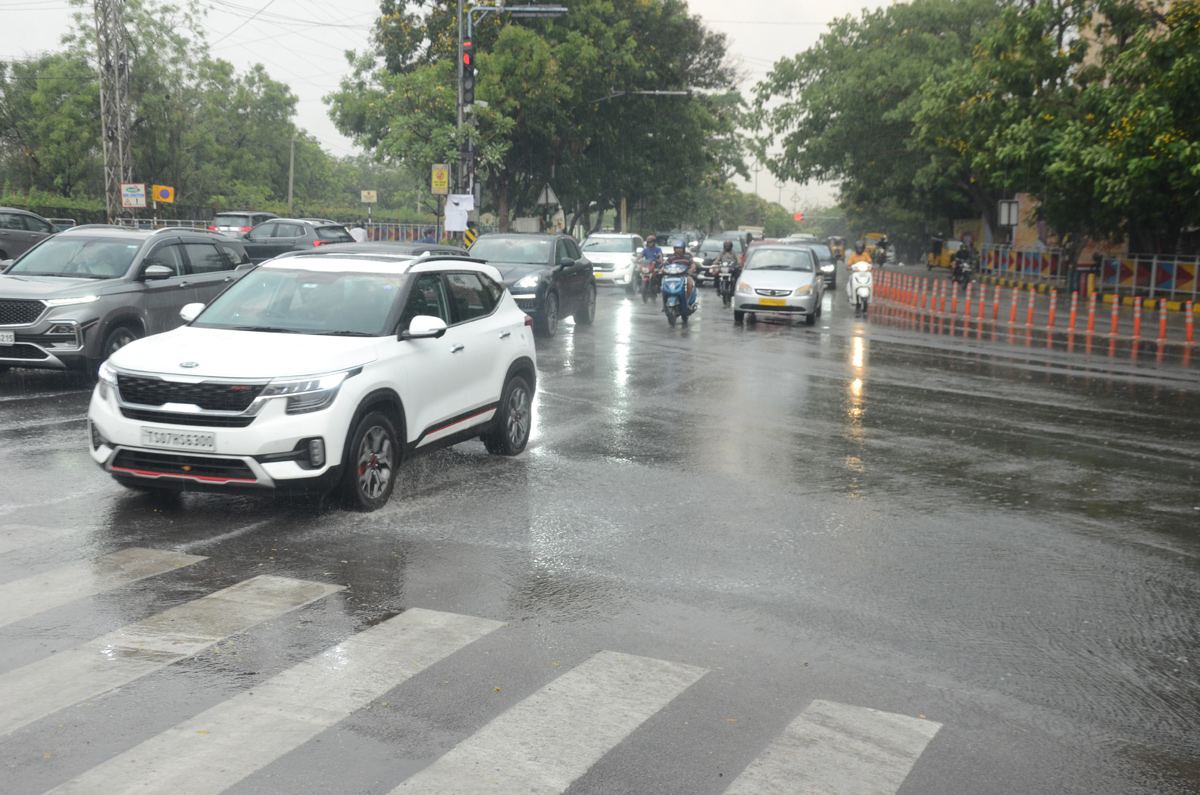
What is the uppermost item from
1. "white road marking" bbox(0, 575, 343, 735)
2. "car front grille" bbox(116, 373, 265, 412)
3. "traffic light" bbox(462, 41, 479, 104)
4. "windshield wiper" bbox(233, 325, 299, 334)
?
"traffic light" bbox(462, 41, 479, 104)

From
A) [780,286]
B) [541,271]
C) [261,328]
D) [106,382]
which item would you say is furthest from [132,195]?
[106,382]

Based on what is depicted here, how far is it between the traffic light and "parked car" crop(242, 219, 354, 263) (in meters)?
4.57

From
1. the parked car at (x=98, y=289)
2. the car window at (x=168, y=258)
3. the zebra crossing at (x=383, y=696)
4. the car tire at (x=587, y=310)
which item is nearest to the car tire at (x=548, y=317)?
→ the car tire at (x=587, y=310)

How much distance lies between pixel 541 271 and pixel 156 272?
8311 millimetres

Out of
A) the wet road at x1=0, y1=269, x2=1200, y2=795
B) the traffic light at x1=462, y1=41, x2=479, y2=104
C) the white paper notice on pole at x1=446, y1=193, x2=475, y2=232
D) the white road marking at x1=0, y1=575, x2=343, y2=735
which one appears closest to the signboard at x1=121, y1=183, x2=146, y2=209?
the white paper notice on pole at x1=446, y1=193, x2=475, y2=232

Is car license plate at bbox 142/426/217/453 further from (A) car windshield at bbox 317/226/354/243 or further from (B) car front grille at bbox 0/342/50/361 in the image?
(A) car windshield at bbox 317/226/354/243

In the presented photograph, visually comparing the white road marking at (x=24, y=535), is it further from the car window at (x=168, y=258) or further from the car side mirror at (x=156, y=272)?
the car window at (x=168, y=258)

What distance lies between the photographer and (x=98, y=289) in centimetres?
1308

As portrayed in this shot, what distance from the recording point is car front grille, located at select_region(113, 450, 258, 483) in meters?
7.10

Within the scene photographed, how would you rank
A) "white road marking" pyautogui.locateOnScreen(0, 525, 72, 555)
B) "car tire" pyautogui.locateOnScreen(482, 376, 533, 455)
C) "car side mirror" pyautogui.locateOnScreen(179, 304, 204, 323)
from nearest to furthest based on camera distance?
"white road marking" pyautogui.locateOnScreen(0, 525, 72, 555) < "car side mirror" pyautogui.locateOnScreen(179, 304, 204, 323) < "car tire" pyautogui.locateOnScreen(482, 376, 533, 455)

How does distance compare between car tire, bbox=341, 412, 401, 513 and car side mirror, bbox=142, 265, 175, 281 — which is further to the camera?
car side mirror, bbox=142, 265, 175, 281

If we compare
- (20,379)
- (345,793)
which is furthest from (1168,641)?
(20,379)

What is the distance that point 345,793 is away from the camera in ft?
12.7

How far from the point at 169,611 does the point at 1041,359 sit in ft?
55.2
